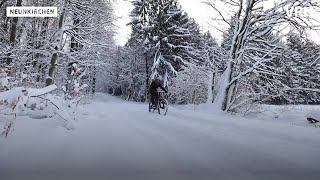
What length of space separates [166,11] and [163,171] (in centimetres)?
3570

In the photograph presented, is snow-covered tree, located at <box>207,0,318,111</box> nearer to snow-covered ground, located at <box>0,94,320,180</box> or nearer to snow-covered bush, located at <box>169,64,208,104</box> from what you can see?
snow-covered bush, located at <box>169,64,208,104</box>

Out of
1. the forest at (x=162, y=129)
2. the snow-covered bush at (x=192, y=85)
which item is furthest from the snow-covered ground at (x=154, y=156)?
the snow-covered bush at (x=192, y=85)

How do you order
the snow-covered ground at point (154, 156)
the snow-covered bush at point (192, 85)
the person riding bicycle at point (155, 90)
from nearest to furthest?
the snow-covered ground at point (154, 156) → the person riding bicycle at point (155, 90) → the snow-covered bush at point (192, 85)

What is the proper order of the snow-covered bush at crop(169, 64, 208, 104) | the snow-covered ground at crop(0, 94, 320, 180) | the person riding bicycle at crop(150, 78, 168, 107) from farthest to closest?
the snow-covered bush at crop(169, 64, 208, 104) → the person riding bicycle at crop(150, 78, 168, 107) → the snow-covered ground at crop(0, 94, 320, 180)

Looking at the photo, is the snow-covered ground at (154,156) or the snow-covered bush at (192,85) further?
the snow-covered bush at (192,85)

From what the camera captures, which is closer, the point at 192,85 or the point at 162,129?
the point at 162,129

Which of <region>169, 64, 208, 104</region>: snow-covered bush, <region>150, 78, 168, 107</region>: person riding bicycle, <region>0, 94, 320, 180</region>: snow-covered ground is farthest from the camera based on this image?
<region>169, 64, 208, 104</region>: snow-covered bush

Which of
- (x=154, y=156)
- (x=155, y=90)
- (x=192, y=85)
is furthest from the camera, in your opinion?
(x=192, y=85)

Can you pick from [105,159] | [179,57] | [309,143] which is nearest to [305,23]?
[309,143]

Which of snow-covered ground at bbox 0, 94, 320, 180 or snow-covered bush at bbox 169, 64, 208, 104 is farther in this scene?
snow-covered bush at bbox 169, 64, 208, 104

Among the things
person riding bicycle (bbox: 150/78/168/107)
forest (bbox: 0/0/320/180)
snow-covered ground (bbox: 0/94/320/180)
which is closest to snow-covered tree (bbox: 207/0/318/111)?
forest (bbox: 0/0/320/180)

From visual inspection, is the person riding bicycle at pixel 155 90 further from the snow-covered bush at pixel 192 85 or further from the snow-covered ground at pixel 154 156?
the snow-covered bush at pixel 192 85

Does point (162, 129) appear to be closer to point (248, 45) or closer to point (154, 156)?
point (154, 156)

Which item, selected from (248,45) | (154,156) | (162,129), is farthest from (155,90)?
(154,156)
